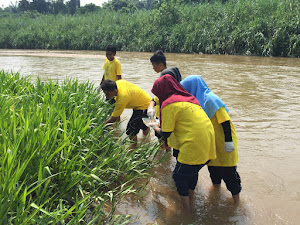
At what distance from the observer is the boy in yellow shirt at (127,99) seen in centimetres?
369

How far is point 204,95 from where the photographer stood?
2820 millimetres

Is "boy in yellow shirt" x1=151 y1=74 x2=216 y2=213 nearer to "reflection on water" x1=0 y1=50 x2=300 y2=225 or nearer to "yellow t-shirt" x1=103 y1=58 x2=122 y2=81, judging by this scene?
"reflection on water" x1=0 y1=50 x2=300 y2=225

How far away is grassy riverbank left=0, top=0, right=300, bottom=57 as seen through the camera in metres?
16.0

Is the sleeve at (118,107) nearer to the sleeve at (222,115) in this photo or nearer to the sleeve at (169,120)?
the sleeve at (169,120)

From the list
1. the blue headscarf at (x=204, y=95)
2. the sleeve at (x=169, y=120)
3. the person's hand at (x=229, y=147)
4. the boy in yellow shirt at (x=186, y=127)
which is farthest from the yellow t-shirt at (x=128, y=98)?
the person's hand at (x=229, y=147)

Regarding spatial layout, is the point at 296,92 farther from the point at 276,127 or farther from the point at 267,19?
the point at 267,19

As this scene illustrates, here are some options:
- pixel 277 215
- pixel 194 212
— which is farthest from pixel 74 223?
pixel 277 215

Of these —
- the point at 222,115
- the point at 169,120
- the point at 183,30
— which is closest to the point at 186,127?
the point at 169,120

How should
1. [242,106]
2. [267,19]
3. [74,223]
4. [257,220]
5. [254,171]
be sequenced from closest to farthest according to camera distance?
[74,223]
[257,220]
[254,171]
[242,106]
[267,19]

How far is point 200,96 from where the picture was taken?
9.41 feet

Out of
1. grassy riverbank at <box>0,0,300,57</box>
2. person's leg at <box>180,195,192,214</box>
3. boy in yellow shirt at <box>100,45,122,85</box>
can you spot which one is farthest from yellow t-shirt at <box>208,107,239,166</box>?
grassy riverbank at <box>0,0,300,57</box>

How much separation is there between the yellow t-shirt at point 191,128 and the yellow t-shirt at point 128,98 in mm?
1301

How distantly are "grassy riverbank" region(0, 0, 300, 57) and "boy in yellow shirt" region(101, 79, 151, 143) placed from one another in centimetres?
1331

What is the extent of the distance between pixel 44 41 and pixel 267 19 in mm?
18300
